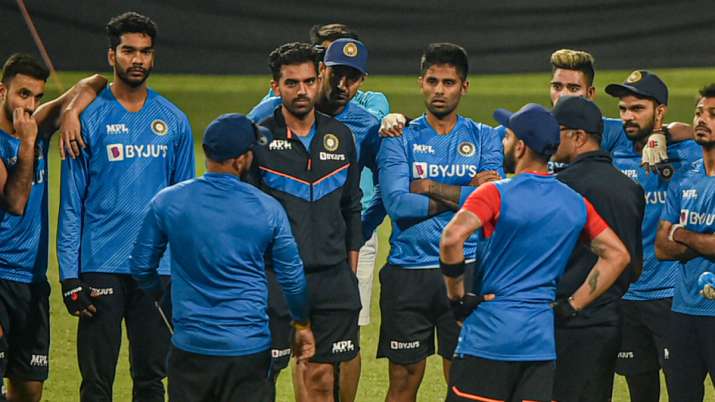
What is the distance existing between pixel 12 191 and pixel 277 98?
1.61 m

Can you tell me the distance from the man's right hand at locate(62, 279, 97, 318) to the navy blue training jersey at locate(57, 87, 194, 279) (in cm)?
11

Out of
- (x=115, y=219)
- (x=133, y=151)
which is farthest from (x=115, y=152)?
(x=115, y=219)

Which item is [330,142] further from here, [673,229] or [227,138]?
[673,229]

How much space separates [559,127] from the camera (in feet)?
19.7

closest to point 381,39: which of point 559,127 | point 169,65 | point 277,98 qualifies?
point 169,65

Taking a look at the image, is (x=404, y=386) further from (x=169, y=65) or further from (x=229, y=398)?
(x=169, y=65)

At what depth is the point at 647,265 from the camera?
302 inches

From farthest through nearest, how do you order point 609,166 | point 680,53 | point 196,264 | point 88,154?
point 680,53, point 88,154, point 609,166, point 196,264

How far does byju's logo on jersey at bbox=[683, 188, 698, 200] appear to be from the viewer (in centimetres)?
709

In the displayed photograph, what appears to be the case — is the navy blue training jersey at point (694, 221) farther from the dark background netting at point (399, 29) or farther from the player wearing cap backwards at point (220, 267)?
the dark background netting at point (399, 29)

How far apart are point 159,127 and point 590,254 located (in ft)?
8.35

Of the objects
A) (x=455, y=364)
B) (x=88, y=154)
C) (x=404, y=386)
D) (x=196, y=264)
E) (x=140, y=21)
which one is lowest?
(x=404, y=386)

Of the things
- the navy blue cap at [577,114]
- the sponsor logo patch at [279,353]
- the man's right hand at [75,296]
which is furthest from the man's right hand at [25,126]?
the navy blue cap at [577,114]

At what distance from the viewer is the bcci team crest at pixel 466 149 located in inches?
287
